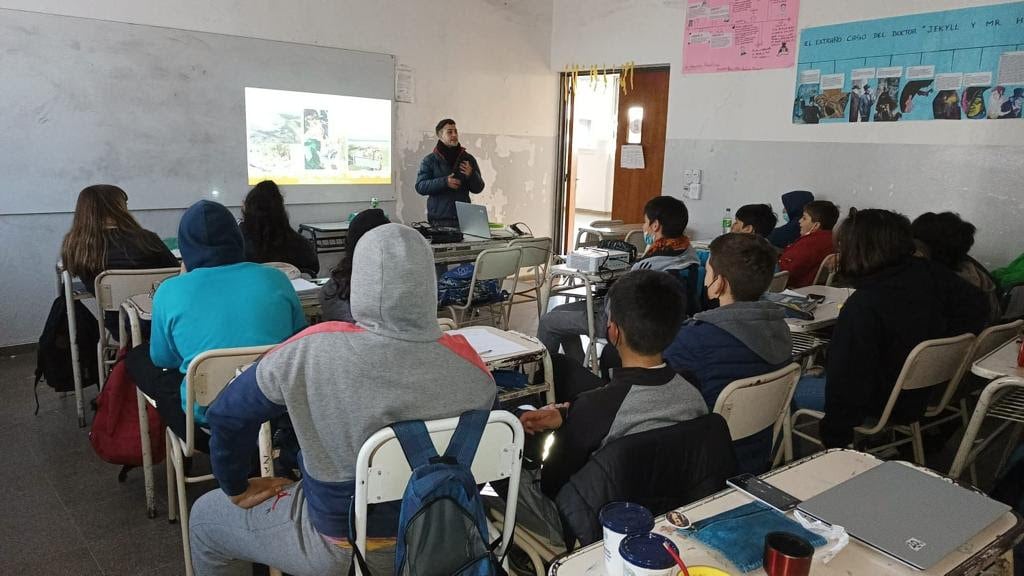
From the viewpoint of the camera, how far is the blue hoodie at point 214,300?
2.11 m

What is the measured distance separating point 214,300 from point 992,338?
2.67m

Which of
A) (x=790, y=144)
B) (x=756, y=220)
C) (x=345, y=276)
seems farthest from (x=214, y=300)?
(x=790, y=144)

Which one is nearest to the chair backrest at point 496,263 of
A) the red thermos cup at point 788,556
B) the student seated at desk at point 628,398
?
the student seated at desk at point 628,398

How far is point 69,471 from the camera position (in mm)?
2928

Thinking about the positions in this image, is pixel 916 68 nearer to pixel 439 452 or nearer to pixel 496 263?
pixel 496 263

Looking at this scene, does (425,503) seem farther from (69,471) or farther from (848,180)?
(848,180)

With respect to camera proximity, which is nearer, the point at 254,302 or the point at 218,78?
the point at 254,302

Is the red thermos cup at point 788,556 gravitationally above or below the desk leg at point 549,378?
above

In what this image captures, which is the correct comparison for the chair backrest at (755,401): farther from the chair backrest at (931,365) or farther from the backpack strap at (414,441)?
the backpack strap at (414,441)

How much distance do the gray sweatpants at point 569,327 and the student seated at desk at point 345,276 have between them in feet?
4.27

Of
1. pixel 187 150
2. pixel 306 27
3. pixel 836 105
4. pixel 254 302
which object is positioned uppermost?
pixel 306 27

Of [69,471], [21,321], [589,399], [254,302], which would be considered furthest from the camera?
[21,321]

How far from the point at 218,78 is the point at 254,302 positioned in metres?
3.58

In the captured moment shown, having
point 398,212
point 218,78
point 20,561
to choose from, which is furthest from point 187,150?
point 20,561
